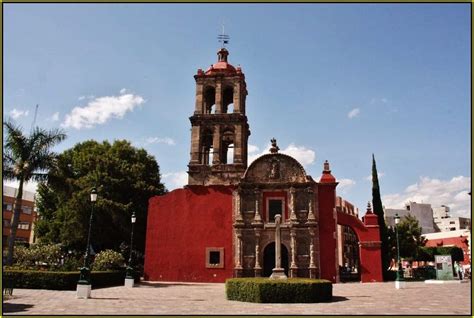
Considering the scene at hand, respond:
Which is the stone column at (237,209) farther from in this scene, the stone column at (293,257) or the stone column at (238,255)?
the stone column at (293,257)

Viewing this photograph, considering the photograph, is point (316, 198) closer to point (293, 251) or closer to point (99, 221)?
point (293, 251)

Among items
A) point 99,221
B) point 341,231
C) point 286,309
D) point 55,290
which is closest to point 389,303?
point 286,309

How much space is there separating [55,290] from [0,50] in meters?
13.1

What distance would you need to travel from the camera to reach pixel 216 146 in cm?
3042

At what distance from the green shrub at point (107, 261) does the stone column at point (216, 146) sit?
9353 mm

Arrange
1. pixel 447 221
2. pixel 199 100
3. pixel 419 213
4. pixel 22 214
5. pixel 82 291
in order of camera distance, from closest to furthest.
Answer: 1. pixel 82 291
2. pixel 199 100
3. pixel 22 214
4. pixel 419 213
5. pixel 447 221

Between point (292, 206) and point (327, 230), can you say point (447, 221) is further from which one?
point (292, 206)

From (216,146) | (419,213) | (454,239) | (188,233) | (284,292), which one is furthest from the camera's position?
(419,213)

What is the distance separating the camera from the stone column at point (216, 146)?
30.3 metres

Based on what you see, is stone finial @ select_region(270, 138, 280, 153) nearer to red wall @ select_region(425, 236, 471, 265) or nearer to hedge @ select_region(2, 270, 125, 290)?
hedge @ select_region(2, 270, 125, 290)

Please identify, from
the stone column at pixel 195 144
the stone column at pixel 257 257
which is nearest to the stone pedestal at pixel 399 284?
the stone column at pixel 257 257

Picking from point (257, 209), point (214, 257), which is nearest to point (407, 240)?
point (257, 209)

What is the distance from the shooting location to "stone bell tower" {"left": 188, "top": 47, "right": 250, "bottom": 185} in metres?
29.9

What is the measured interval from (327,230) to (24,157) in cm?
1863
